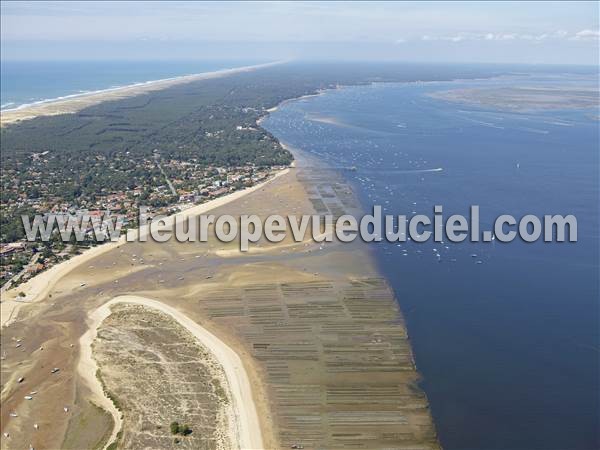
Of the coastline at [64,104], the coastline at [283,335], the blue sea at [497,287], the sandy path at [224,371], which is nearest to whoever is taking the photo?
the sandy path at [224,371]

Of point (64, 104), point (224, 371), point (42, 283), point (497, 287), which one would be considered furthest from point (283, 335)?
point (64, 104)

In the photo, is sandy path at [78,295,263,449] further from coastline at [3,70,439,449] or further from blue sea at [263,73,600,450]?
blue sea at [263,73,600,450]

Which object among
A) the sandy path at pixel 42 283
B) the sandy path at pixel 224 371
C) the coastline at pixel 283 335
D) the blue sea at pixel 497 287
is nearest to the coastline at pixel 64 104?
the blue sea at pixel 497 287

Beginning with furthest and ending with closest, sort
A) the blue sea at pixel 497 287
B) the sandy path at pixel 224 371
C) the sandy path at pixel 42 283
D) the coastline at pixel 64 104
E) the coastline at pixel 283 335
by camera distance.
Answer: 1. the coastline at pixel 64 104
2. the sandy path at pixel 42 283
3. the blue sea at pixel 497 287
4. the coastline at pixel 283 335
5. the sandy path at pixel 224 371

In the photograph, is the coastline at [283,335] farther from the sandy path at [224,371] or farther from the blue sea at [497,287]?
the blue sea at [497,287]

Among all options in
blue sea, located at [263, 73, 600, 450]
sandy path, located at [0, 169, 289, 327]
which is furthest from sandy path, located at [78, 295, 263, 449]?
blue sea, located at [263, 73, 600, 450]

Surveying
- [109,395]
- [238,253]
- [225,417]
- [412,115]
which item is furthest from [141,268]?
[412,115]
